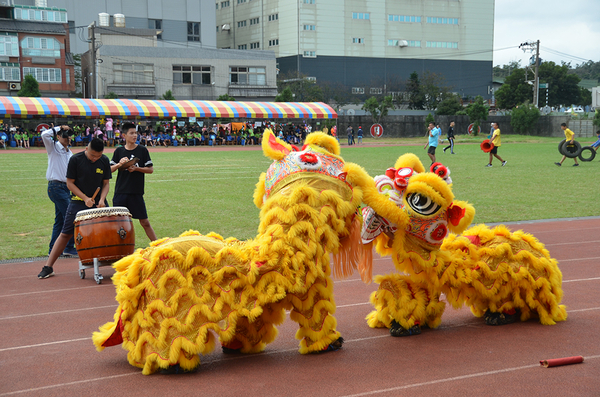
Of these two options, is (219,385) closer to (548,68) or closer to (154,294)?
(154,294)

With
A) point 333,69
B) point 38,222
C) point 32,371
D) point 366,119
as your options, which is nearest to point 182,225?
point 38,222

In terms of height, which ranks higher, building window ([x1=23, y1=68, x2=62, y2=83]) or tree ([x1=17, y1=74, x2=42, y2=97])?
building window ([x1=23, y1=68, x2=62, y2=83])

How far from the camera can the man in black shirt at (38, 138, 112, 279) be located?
7.31 m

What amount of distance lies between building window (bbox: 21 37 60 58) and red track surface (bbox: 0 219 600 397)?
5809 cm

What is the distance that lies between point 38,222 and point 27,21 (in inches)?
2114

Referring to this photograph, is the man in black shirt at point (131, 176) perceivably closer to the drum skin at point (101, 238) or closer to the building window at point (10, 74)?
the drum skin at point (101, 238)

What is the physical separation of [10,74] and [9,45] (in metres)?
2.86

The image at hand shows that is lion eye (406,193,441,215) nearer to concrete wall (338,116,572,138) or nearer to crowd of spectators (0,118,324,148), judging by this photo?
crowd of spectators (0,118,324,148)

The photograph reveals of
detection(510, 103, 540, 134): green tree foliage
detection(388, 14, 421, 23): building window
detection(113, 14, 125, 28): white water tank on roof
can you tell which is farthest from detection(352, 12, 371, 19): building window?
detection(510, 103, 540, 134): green tree foliage

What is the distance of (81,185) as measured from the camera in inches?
291

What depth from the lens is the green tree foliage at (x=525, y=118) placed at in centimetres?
5149

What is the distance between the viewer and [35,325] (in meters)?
5.48

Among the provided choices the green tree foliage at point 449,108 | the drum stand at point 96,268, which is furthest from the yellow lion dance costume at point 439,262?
the green tree foliage at point 449,108

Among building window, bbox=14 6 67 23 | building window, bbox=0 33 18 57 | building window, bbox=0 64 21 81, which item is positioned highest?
building window, bbox=14 6 67 23
